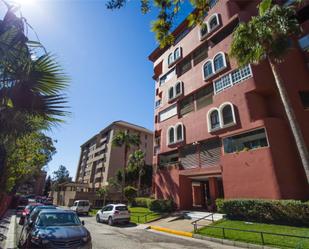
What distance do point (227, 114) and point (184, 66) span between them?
1192cm

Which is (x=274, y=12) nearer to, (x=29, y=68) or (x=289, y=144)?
(x=289, y=144)

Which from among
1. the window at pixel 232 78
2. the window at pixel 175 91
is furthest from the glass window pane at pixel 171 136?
the window at pixel 232 78

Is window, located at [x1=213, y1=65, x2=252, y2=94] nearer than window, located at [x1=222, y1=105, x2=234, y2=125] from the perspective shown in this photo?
Yes

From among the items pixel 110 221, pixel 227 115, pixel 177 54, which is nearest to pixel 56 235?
pixel 110 221

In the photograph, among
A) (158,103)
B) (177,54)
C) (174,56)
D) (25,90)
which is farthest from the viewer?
(158,103)

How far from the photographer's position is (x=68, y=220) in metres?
7.98

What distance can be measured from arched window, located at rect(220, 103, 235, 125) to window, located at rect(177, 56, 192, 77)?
10.1 metres

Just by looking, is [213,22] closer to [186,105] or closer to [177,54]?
[177,54]

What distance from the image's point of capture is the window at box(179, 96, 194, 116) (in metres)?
25.5

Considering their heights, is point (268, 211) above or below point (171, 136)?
below

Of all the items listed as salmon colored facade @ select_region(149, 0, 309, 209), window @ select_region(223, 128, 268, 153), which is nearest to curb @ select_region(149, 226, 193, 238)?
salmon colored facade @ select_region(149, 0, 309, 209)

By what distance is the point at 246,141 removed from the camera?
17500 millimetres

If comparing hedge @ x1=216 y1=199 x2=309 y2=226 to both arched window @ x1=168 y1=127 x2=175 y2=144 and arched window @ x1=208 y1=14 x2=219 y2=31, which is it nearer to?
arched window @ x1=168 y1=127 x2=175 y2=144

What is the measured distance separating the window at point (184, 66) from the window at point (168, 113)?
4.96 metres
